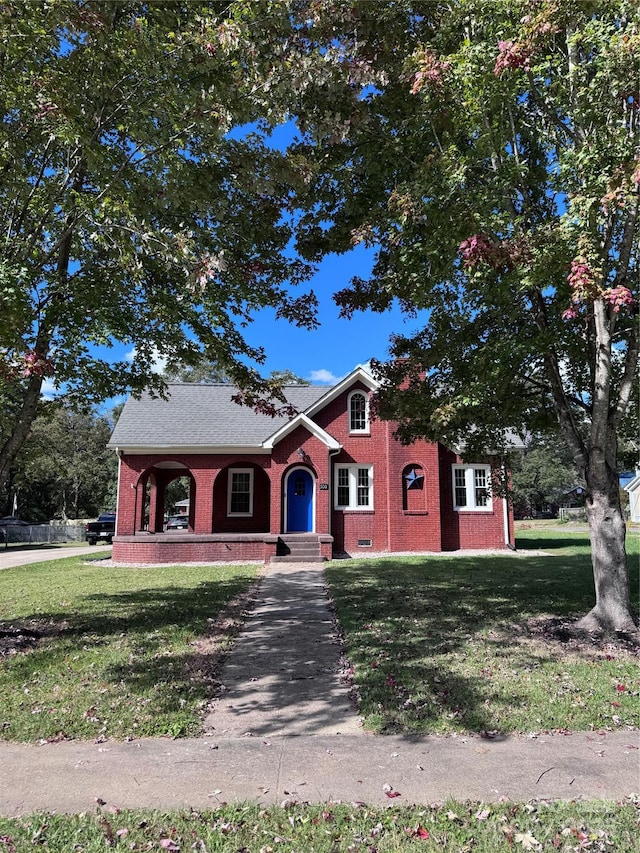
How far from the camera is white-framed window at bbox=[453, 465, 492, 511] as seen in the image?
66.1 feet

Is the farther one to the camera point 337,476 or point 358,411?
point 358,411

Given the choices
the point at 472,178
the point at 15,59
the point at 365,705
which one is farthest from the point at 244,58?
the point at 365,705

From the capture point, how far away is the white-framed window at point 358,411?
66.3 ft

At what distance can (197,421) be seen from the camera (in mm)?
20938

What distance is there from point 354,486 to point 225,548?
5185mm

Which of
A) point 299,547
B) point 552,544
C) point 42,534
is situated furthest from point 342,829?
point 42,534

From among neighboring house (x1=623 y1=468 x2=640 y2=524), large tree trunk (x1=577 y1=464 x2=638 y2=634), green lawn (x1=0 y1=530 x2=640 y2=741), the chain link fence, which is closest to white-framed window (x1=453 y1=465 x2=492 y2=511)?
green lawn (x1=0 y1=530 x2=640 y2=741)

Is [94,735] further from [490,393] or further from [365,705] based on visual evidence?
[490,393]

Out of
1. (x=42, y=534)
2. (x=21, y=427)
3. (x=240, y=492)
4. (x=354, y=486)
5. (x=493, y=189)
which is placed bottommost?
(x=42, y=534)

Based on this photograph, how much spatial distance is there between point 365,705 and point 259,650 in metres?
2.40

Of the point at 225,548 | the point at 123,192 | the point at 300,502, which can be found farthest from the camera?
the point at 300,502

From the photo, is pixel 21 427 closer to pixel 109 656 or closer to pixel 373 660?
pixel 109 656

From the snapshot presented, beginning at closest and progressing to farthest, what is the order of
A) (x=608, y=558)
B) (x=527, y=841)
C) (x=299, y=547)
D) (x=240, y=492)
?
(x=527, y=841) → (x=608, y=558) → (x=299, y=547) → (x=240, y=492)

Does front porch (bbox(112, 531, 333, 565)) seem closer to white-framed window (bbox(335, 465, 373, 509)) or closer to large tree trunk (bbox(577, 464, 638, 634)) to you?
white-framed window (bbox(335, 465, 373, 509))
